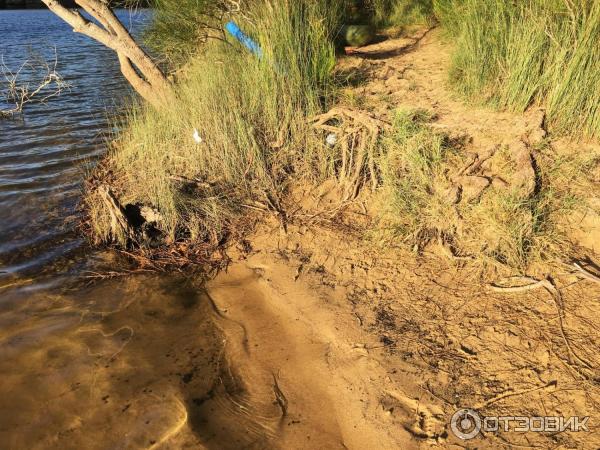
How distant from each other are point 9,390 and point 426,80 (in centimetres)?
484

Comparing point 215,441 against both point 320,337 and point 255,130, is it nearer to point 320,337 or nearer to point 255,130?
point 320,337

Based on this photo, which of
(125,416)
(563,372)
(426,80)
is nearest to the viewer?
(563,372)

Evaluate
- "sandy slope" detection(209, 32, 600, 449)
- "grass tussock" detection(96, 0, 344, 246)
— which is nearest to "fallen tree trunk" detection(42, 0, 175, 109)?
"grass tussock" detection(96, 0, 344, 246)

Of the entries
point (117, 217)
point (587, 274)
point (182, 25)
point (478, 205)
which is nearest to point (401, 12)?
point (182, 25)

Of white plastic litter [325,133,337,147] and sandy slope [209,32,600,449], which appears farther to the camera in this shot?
white plastic litter [325,133,337,147]

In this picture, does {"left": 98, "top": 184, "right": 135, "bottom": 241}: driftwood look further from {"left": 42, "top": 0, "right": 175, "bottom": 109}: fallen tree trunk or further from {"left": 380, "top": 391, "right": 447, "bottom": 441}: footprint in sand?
{"left": 380, "top": 391, "right": 447, "bottom": 441}: footprint in sand

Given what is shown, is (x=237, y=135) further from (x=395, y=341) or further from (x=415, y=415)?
(x=415, y=415)

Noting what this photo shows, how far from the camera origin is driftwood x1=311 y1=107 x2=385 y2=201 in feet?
13.1

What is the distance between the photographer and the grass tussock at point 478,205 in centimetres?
313

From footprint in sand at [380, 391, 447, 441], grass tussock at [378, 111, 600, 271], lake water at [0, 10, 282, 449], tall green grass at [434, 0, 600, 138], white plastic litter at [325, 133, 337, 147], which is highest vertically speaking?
tall green grass at [434, 0, 600, 138]

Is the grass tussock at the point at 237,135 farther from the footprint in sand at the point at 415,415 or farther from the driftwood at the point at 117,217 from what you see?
the footprint in sand at the point at 415,415

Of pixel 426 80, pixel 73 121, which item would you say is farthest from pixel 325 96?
pixel 73 121

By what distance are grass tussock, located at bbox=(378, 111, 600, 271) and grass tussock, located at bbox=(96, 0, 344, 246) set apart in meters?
0.87

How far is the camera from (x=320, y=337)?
9.91ft
